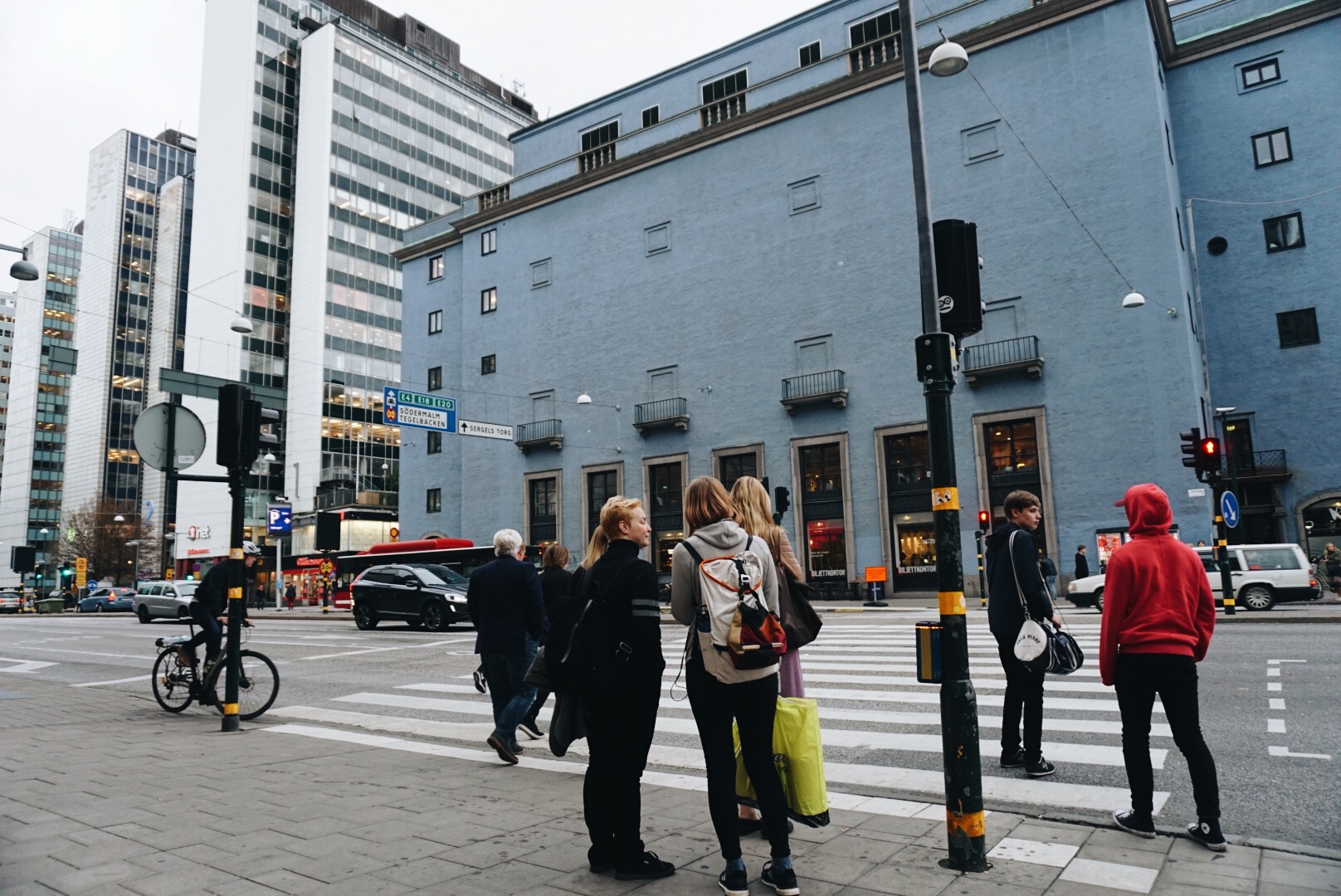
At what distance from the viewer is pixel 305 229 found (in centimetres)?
7225

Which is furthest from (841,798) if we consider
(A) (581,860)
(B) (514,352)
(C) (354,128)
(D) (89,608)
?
(C) (354,128)

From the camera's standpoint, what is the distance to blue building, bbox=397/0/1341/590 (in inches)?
1129

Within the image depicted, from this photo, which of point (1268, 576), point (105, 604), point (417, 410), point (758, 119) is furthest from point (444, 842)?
point (105, 604)

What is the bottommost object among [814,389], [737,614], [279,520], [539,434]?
[737,614]

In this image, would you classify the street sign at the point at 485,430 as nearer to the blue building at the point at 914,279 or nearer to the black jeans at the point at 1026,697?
the blue building at the point at 914,279

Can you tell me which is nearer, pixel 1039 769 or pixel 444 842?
pixel 444 842

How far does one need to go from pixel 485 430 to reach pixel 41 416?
359 feet

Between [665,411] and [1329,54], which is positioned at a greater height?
[1329,54]

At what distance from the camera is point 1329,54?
3075 cm

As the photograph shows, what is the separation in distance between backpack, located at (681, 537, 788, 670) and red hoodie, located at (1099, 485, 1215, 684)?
6.64 ft

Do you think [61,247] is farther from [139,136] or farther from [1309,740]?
[1309,740]

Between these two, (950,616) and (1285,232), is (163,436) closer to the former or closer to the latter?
(950,616)

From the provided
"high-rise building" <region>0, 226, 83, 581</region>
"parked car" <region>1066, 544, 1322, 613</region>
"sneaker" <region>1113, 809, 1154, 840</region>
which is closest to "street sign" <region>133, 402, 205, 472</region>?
"sneaker" <region>1113, 809, 1154, 840</region>

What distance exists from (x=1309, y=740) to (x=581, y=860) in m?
6.05
